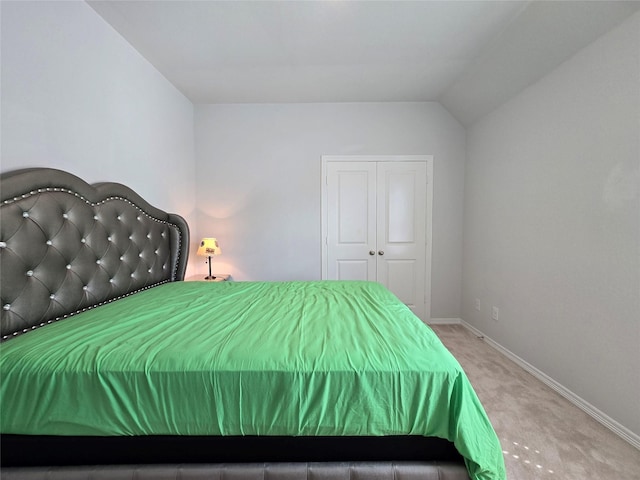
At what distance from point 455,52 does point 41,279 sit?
3301 millimetres

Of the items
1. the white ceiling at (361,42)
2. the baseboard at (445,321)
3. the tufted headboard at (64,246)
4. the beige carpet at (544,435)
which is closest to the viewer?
the tufted headboard at (64,246)

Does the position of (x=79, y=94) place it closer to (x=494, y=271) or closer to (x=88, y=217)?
(x=88, y=217)

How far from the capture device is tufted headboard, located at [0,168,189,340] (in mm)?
1157

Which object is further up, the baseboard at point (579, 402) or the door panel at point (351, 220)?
the door panel at point (351, 220)

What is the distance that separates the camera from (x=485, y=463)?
88cm

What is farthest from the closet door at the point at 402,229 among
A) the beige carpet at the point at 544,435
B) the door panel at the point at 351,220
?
the beige carpet at the point at 544,435

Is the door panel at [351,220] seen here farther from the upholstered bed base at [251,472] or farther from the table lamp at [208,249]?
the upholstered bed base at [251,472]

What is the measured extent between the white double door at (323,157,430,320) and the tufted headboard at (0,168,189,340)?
1.97 m

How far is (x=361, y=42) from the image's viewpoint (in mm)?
1990

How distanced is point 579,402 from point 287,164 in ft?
10.9

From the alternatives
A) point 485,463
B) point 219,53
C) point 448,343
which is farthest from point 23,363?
point 448,343

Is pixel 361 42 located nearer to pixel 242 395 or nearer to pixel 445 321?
pixel 242 395

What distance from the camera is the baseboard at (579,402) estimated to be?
4.66 ft

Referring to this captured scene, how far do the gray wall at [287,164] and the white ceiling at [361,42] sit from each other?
12.3 inches
